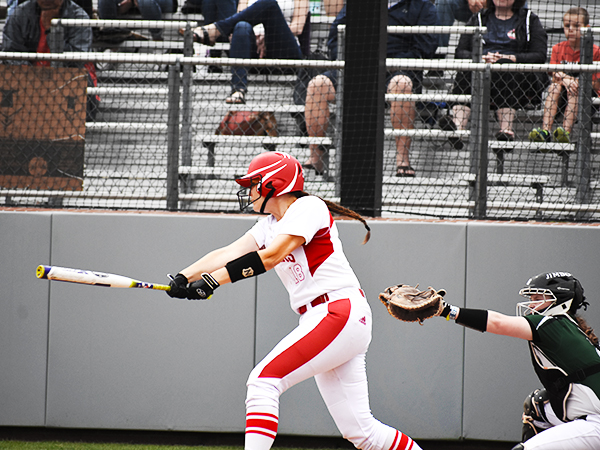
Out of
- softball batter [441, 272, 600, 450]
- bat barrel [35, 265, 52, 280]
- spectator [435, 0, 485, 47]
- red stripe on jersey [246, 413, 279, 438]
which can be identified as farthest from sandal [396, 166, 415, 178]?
bat barrel [35, 265, 52, 280]

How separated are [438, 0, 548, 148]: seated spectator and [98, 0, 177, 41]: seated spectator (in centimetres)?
301

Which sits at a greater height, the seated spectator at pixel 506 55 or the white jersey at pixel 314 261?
the seated spectator at pixel 506 55

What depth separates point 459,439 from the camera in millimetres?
4641

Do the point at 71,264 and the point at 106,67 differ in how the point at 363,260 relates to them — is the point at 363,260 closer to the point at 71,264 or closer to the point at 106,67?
the point at 71,264

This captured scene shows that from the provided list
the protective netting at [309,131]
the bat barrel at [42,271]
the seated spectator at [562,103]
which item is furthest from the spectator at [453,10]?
the bat barrel at [42,271]

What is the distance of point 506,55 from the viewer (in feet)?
17.9

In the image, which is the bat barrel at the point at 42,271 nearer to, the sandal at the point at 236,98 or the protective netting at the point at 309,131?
the protective netting at the point at 309,131

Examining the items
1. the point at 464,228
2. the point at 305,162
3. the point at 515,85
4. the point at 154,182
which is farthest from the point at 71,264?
the point at 515,85

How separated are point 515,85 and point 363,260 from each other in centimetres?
178

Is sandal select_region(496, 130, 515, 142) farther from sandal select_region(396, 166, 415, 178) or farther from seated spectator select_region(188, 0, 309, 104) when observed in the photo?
seated spectator select_region(188, 0, 309, 104)

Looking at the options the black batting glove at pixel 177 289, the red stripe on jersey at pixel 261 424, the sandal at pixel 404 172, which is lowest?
the red stripe on jersey at pixel 261 424

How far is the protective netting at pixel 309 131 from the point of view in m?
4.77

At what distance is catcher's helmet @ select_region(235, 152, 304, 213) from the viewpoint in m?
3.19

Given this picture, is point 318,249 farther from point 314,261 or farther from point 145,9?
point 145,9
